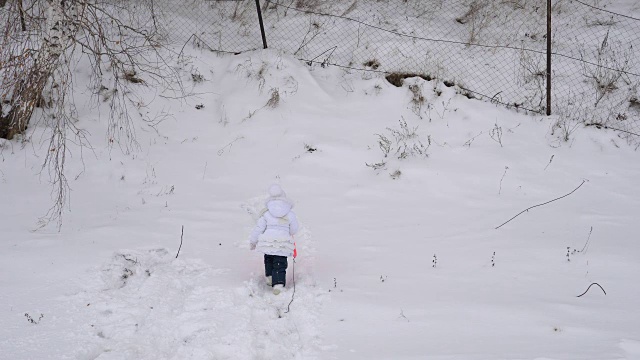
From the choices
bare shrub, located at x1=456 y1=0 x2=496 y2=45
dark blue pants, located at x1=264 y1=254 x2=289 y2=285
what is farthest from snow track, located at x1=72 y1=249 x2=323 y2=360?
bare shrub, located at x1=456 y1=0 x2=496 y2=45

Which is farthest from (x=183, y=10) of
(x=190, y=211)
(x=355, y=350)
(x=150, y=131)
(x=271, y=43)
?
(x=355, y=350)

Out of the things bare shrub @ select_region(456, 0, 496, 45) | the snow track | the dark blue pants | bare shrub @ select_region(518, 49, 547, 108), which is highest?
bare shrub @ select_region(456, 0, 496, 45)

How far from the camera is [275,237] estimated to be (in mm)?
5805

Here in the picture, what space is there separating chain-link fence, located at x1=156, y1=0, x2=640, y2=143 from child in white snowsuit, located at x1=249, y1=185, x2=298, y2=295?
194 inches

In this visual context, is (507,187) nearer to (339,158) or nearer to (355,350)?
(339,158)

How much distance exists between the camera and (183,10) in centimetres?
1194

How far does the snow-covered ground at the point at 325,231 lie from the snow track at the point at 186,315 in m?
0.02

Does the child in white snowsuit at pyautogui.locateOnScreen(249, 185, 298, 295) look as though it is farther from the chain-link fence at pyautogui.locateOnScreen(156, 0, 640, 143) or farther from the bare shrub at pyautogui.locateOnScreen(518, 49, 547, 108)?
the bare shrub at pyautogui.locateOnScreen(518, 49, 547, 108)

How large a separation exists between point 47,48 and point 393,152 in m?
4.84

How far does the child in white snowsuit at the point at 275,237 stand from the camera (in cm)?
578

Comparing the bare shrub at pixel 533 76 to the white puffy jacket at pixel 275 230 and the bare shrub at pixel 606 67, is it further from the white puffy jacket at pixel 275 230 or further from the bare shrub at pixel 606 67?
the white puffy jacket at pixel 275 230

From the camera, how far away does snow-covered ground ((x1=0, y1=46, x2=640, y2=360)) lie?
16.1ft

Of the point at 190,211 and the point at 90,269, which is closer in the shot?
the point at 90,269

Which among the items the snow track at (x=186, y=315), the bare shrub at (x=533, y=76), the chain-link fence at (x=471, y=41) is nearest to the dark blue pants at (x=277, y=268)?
the snow track at (x=186, y=315)
